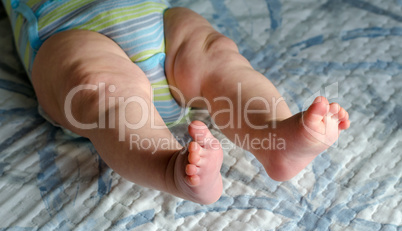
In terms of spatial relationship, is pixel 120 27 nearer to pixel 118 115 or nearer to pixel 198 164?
pixel 118 115

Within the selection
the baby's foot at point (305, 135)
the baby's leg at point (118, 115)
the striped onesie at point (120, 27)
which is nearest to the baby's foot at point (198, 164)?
the baby's leg at point (118, 115)

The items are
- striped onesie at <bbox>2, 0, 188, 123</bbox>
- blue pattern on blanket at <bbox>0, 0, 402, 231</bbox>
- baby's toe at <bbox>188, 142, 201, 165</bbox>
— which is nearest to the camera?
baby's toe at <bbox>188, 142, 201, 165</bbox>

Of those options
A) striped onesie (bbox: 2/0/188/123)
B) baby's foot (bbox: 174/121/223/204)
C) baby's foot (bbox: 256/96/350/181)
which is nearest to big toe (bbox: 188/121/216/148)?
baby's foot (bbox: 174/121/223/204)

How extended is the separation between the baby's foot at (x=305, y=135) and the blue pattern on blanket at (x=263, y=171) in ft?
0.28

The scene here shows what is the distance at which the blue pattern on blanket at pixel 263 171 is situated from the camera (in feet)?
2.40

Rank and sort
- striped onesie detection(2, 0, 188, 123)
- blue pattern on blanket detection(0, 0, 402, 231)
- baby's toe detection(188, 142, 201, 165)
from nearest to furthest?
baby's toe detection(188, 142, 201, 165) < blue pattern on blanket detection(0, 0, 402, 231) < striped onesie detection(2, 0, 188, 123)

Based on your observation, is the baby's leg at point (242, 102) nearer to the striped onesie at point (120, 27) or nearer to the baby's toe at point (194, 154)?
the striped onesie at point (120, 27)

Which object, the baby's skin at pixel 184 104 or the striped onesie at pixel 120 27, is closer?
the baby's skin at pixel 184 104

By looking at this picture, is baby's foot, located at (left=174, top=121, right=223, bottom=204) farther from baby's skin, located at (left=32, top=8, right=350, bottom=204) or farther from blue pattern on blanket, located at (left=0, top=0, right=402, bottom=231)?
blue pattern on blanket, located at (left=0, top=0, right=402, bottom=231)

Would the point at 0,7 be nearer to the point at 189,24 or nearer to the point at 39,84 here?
the point at 39,84

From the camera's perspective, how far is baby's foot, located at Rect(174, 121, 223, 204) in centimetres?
56

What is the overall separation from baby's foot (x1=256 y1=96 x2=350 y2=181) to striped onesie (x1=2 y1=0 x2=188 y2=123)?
0.25 metres

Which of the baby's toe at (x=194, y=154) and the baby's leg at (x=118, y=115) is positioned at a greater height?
the baby's toe at (x=194, y=154)

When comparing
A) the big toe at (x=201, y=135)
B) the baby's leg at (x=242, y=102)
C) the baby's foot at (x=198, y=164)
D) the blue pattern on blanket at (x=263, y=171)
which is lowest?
the blue pattern on blanket at (x=263, y=171)
